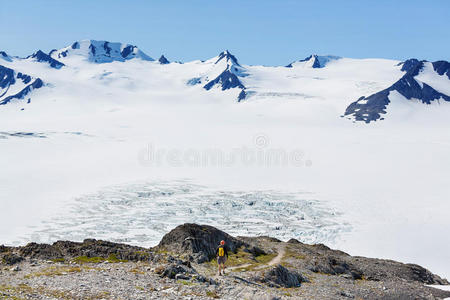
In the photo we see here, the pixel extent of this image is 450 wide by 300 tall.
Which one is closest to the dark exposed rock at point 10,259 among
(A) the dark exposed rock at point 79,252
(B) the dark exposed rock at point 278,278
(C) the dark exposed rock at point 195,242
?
(A) the dark exposed rock at point 79,252

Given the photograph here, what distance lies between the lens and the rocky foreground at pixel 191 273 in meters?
29.8

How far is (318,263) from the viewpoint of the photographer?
59.1 meters

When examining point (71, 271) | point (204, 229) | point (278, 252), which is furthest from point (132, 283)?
point (278, 252)

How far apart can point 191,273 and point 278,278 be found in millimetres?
11550

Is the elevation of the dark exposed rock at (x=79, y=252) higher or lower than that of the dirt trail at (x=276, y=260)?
higher

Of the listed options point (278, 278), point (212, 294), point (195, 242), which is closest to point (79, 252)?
point (195, 242)

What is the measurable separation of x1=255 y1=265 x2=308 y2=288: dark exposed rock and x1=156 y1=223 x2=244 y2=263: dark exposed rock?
388 inches

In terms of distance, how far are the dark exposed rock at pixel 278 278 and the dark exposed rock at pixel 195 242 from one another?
985 centimetres

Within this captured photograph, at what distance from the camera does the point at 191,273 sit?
118ft

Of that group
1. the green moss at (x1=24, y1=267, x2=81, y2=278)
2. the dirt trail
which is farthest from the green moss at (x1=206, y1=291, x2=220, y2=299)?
the dirt trail

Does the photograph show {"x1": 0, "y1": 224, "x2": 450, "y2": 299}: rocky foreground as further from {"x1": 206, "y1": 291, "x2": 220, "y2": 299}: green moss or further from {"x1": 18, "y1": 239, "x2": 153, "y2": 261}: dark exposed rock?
{"x1": 206, "y1": 291, "x2": 220, "y2": 299}: green moss

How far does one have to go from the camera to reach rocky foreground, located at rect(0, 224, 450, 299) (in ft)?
97.9

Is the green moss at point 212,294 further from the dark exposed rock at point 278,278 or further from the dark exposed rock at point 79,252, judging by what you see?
the dark exposed rock at point 79,252

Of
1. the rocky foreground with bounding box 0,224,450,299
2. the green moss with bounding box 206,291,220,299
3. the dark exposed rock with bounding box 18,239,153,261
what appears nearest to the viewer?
the rocky foreground with bounding box 0,224,450,299
